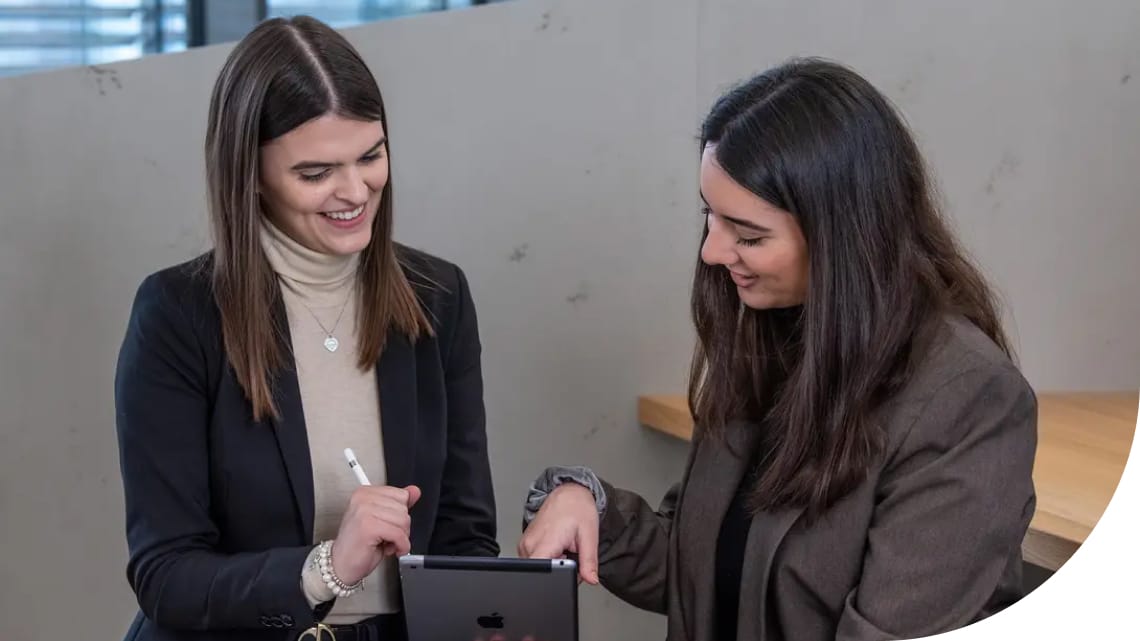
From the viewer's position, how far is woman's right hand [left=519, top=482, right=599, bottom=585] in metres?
1.29

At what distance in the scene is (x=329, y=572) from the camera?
4.18 feet

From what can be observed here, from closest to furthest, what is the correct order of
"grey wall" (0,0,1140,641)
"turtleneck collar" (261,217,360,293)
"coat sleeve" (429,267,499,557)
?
1. "turtleneck collar" (261,217,360,293)
2. "coat sleeve" (429,267,499,557)
3. "grey wall" (0,0,1140,641)

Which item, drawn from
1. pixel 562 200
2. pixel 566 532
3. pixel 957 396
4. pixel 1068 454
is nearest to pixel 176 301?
pixel 566 532

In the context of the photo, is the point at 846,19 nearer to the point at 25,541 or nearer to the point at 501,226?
the point at 501,226

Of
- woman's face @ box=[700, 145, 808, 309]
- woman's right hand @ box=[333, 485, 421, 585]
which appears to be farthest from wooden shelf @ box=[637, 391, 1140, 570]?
woman's right hand @ box=[333, 485, 421, 585]

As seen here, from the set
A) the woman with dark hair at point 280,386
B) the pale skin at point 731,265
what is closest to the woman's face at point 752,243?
the pale skin at point 731,265

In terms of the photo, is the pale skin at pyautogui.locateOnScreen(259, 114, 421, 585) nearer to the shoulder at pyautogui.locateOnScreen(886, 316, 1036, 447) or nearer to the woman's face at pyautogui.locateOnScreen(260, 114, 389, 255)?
the woman's face at pyautogui.locateOnScreen(260, 114, 389, 255)

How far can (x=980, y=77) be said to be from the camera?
8.13 feet

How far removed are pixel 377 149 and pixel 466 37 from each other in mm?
934

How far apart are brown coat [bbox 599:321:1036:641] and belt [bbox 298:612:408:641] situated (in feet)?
1.29

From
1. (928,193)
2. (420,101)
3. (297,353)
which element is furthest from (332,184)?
(420,101)

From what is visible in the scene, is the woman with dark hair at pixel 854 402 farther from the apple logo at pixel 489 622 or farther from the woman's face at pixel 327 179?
the woman's face at pixel 327 179

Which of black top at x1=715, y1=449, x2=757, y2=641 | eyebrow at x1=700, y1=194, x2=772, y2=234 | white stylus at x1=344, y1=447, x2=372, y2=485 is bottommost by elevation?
black top at x1=715, y1=449, x2=757, y2=641

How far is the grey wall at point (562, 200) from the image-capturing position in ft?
6.88
